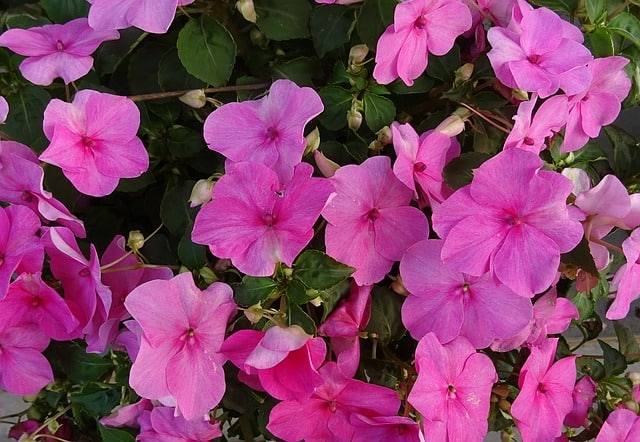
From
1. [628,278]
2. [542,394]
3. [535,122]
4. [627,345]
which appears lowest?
[627,345]

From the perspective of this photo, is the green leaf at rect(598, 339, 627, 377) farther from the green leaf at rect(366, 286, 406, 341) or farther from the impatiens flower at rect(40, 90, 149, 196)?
the impatiens flower at rect(40, 90, 149, 196)

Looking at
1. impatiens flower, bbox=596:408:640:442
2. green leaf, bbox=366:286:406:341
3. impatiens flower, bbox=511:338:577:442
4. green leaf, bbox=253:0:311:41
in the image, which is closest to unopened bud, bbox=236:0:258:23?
green leaf, bbox=253:0:311:41

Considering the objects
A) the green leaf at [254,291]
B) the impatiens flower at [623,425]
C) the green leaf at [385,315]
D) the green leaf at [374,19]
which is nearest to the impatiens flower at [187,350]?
the green leaf at [254,291]

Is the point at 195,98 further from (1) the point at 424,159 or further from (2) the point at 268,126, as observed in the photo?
(1) the point at 424,159

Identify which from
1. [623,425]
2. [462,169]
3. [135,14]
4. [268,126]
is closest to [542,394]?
[623,425]

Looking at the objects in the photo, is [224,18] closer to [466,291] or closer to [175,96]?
[175,96]

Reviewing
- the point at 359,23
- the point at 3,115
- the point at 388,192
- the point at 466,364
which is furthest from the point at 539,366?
the point at 3,115
